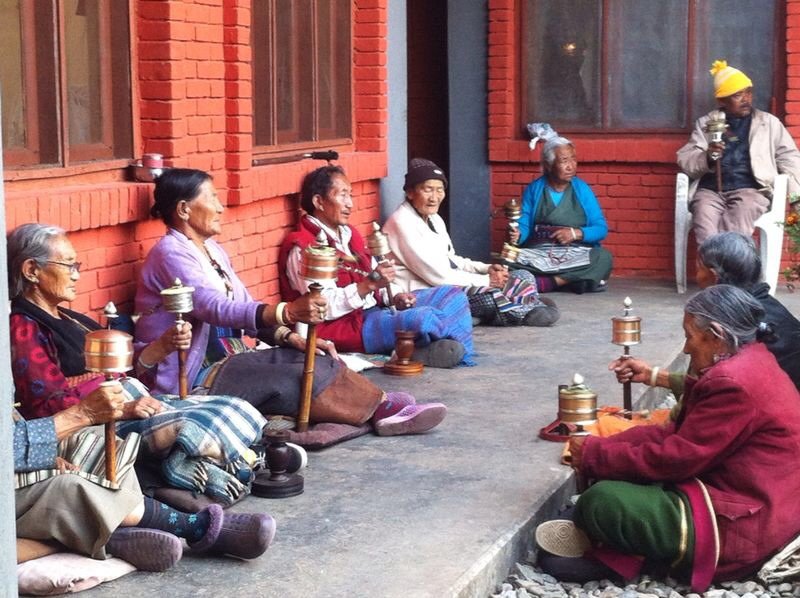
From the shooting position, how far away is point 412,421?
5828mm

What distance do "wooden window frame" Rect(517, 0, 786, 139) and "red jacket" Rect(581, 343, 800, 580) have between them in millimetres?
6389

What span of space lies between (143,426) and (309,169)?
3.30m

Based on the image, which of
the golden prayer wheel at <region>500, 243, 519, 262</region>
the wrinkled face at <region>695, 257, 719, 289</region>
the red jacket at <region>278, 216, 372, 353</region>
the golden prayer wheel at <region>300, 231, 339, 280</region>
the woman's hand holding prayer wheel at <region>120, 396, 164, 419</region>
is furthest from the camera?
the golden prayer wheel at <region>500, 243, 519, 262</region>

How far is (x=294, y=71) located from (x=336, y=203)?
1133 millimetres

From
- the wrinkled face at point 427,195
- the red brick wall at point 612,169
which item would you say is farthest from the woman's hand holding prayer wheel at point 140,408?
the red brick wall at point 612,169

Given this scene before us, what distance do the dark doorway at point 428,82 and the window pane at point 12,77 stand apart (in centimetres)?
651

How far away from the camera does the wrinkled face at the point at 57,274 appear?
4.58 meters

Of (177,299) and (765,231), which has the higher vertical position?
(177,299)

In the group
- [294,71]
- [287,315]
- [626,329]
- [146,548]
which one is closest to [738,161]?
[294,71]

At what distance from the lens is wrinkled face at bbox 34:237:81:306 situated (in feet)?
15.0

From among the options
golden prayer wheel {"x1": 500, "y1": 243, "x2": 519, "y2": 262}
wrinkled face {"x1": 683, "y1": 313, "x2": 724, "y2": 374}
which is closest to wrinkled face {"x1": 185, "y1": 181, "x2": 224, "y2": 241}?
wrinkled face {"x1": 683, "y1": 313, "x2": 724, "y2": 374}

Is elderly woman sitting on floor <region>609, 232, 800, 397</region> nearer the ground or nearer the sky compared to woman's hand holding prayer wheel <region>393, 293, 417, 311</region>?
nearer the sky

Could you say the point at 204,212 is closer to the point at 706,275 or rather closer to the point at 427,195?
the point at 706,275

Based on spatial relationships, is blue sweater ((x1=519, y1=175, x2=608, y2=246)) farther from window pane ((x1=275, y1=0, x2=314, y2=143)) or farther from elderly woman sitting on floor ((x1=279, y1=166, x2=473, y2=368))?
elderly woman sitting on floor ((x1=279, y1=166, x2=473, y2=368))
